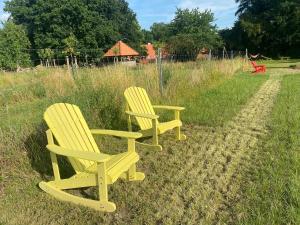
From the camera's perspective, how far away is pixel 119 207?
305 centimetres

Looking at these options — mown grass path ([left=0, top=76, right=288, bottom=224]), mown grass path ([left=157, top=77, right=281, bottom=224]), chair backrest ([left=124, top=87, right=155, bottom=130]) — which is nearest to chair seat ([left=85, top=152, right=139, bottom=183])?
mown grass path ([left=0, top=76, right=288, bottom=224])

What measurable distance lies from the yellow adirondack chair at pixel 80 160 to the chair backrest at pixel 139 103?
1341 millimetres

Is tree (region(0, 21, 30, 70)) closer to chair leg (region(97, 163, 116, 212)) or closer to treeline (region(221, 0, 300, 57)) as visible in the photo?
treeline (region(221, 0, 300, 57))

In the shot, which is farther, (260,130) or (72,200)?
(260,130)

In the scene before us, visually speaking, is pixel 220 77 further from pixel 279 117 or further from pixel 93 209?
pixel 93 209

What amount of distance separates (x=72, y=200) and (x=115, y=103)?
9.44 feet

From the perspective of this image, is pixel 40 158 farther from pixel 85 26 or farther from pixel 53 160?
pixel 85 26

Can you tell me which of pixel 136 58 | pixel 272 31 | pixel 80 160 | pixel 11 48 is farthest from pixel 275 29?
pixel 80 160

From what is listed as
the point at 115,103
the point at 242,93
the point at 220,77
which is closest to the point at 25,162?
the point at 115,103

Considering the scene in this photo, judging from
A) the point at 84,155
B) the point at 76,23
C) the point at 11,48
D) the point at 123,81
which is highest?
the point at 76,23

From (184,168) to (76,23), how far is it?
46902 mm

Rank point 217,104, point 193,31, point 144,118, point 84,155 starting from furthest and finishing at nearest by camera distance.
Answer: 1. point 193,31
2. point 217,104
3. point 144,118
4. point 84,155

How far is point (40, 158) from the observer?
4.01 m

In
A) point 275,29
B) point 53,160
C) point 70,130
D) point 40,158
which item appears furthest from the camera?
point 275,29
